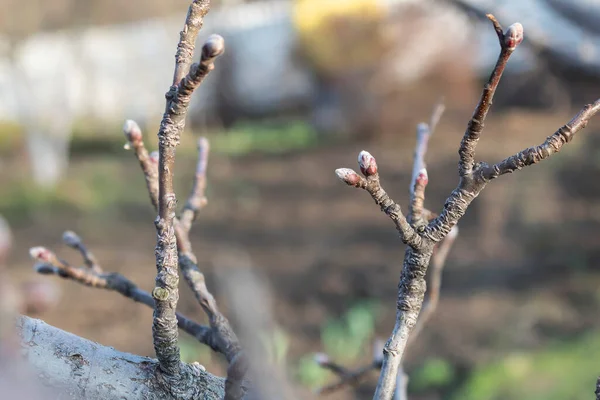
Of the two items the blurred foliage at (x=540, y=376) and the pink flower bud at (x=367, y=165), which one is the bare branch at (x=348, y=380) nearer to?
the pink flower bud at (x=367, y=165)

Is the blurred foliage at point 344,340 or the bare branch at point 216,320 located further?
the blurred foliage at point 344,340

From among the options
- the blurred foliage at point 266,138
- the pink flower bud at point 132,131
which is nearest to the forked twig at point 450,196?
the pink flower bud at point 132,131

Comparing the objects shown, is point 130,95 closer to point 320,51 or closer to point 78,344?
point 320,51

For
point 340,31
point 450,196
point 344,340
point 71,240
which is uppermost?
point 340,31

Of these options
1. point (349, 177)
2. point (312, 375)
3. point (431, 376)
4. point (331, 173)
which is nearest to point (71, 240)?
point (349, 177)

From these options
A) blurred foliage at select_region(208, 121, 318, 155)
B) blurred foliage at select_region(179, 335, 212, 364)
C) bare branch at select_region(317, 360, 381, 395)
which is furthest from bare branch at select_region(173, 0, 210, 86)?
blurred foliage at select_region(208, 121, 318, 155)

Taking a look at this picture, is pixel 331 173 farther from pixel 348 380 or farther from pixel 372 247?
pixel 348 380

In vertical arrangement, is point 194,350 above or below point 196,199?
above

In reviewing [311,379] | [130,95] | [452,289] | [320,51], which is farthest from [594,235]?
[130,95]
